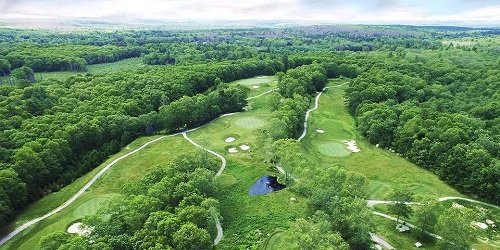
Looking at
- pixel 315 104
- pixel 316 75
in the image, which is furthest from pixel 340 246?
pixel 316 75

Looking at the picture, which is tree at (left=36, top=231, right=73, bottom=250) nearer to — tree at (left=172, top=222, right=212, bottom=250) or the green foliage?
tree at (left=172, top=222, right=212, bottom=250)

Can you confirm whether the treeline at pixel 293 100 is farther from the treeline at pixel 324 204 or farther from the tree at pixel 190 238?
the tree at pixel 190 238

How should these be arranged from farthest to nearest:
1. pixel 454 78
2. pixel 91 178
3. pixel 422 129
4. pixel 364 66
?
1. pixel 364 66
2. pixel 454 78
3. pixel 422 129
4. pixel 91 178

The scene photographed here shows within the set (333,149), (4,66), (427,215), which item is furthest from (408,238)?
(4,66)

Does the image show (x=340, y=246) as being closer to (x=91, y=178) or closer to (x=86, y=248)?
(x=86, y=248)

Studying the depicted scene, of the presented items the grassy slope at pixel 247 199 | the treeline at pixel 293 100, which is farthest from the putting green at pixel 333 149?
the grassy slope at pixel 247 199

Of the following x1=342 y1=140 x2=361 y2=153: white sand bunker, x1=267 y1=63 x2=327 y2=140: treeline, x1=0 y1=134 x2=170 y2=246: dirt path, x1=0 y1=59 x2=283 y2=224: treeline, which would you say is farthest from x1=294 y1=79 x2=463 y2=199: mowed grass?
x1=0 y1=134 x2=170 y2=246: dirt path

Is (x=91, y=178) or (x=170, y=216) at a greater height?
(x=170, y=216)
